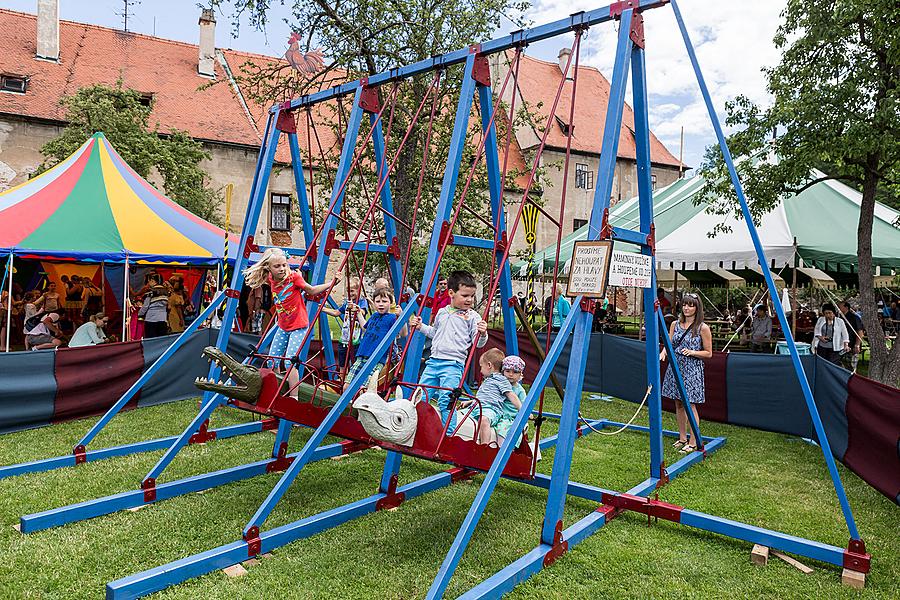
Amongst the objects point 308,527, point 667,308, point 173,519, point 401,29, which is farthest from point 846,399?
point 667,308

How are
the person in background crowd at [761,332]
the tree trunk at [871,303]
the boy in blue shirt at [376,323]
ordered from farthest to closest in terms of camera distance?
1. the person in background crowd at [761,332]
2. the tree trunk at [871,303]
3. the boy in blue shirt at [376,323]

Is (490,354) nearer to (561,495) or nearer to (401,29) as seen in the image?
(561,495)

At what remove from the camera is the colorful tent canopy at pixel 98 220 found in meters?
10.1

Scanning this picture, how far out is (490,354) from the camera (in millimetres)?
5098

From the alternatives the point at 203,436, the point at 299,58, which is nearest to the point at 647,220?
the point at 299,58

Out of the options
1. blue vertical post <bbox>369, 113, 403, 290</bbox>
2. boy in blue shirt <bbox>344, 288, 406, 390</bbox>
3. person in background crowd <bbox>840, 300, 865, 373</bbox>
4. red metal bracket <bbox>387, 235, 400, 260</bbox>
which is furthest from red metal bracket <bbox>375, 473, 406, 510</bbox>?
person in background crowd <bbox>840, 300, 865, 373</bbox>

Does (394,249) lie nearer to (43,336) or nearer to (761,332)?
(43,336)

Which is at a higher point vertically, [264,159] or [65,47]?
[65,47]

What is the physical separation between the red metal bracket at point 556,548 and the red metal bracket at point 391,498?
154cm

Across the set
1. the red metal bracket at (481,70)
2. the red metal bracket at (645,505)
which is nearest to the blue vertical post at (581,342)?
the red metal bracket at (645,505)

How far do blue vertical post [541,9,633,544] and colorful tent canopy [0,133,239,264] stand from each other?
8753mm

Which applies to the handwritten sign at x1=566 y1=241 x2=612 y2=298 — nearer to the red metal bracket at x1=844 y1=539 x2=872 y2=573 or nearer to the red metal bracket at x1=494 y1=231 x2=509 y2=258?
the red metal bracket at x1=494 y1=231 x2=509 y2=258

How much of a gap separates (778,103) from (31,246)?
1233 centimetres

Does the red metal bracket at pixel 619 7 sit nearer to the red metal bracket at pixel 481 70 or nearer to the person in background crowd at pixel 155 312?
the red metal bracket at pixel 481 70
